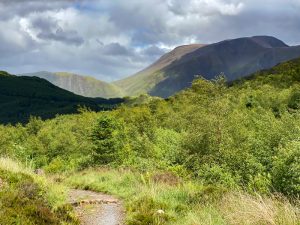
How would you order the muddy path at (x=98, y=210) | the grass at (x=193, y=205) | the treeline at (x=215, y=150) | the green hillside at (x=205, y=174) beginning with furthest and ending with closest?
1. the treeline at (x=215, y=150)
2. the muddy path at (x=98, y=210)
3. the green hillside at (x=205, y=174)
4. the grass at (x=193, y=205)

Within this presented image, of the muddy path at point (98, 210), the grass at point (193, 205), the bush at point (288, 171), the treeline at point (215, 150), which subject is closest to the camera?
the grass at point (193, 205)

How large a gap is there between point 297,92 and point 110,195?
62.9 meters

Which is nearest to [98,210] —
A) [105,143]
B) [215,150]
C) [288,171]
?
[288,171]

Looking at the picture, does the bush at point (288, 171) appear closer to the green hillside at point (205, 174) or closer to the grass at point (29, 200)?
the green hillside at point (205, 174)

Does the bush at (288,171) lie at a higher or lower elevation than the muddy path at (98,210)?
higher

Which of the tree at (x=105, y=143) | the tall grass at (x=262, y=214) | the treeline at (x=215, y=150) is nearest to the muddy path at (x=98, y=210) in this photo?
the tall grass at (x=262, y=214)

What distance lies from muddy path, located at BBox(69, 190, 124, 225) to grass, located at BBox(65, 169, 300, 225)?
1.53 ft

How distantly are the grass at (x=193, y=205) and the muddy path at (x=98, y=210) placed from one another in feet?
1.53

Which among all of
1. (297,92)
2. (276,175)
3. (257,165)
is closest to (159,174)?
(257,165)

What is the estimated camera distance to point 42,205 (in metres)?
12.8

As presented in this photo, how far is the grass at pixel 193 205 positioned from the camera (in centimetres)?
930

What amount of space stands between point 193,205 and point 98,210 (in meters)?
3.70

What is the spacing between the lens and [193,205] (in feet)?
43.7

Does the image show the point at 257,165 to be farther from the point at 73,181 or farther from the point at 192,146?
the point at 192,146
